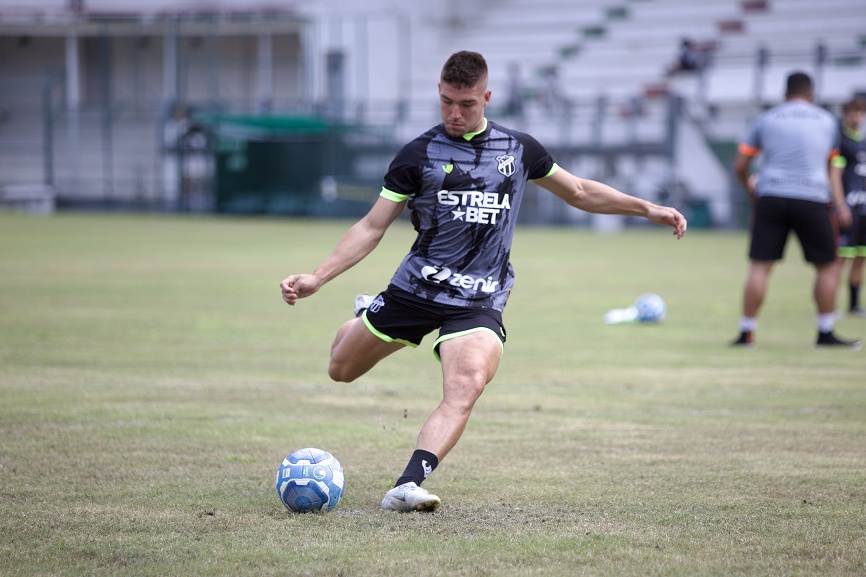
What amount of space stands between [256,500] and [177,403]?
2697 millimetres

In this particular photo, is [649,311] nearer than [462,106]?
No

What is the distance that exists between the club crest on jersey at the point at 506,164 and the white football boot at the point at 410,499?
5.10 ft

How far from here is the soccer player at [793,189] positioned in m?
10.5

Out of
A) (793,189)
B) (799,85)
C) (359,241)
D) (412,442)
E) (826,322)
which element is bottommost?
(826,322)

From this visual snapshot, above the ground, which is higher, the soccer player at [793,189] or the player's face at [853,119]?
the player's face at [853,119]

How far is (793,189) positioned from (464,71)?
6.22 m

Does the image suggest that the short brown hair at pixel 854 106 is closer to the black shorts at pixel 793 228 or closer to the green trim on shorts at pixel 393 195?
the black shorts at pixel 793 228

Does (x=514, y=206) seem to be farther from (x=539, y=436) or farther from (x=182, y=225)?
(x=182, y=225)

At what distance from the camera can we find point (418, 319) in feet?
18.1

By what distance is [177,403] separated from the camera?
25.3 ft

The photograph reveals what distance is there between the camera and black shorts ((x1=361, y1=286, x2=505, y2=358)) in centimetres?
542

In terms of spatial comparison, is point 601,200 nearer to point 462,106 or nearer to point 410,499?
point 462,106

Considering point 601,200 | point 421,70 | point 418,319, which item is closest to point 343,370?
point 418,319

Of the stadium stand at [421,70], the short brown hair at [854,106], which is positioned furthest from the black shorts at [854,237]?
the stadium stand at [421,70]
